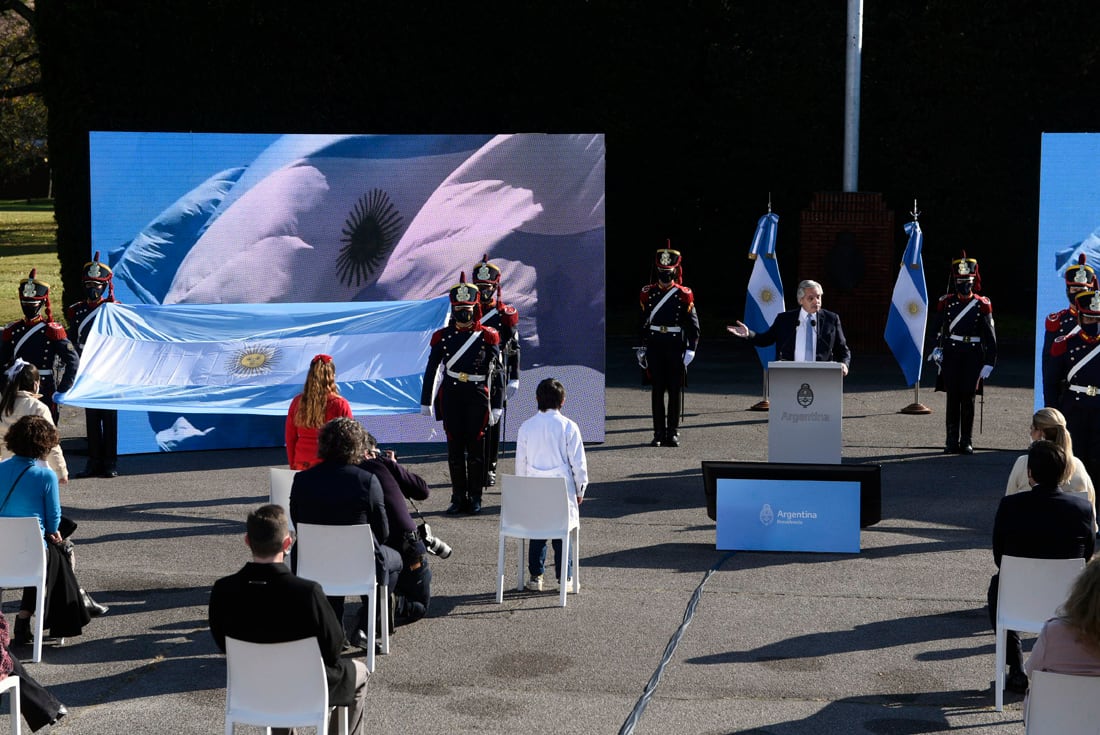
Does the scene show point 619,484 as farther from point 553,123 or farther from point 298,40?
point 553,123

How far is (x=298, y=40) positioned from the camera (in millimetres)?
24203

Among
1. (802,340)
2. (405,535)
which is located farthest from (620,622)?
(802,340)

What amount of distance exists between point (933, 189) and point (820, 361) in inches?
651

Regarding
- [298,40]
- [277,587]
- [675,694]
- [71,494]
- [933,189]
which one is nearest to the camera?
[277,587]

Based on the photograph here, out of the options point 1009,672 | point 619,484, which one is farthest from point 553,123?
point 1009,672

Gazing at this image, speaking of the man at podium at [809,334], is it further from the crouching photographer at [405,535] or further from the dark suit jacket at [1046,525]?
the dark suit jacket at [1046,525]

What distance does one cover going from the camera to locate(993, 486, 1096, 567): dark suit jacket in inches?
292

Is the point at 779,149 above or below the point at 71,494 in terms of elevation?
above

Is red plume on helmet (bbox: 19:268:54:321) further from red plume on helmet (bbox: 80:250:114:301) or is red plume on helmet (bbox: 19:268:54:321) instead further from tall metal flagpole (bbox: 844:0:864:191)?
tall metal flagpole (bbox: 844:0:864:191)

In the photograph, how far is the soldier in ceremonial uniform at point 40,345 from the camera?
13445mm

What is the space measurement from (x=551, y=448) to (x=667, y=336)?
21.2ft

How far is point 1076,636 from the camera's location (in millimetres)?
5547

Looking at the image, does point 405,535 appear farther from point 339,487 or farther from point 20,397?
point 20,397

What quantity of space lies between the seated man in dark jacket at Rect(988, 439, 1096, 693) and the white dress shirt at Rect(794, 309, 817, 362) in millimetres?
5326
